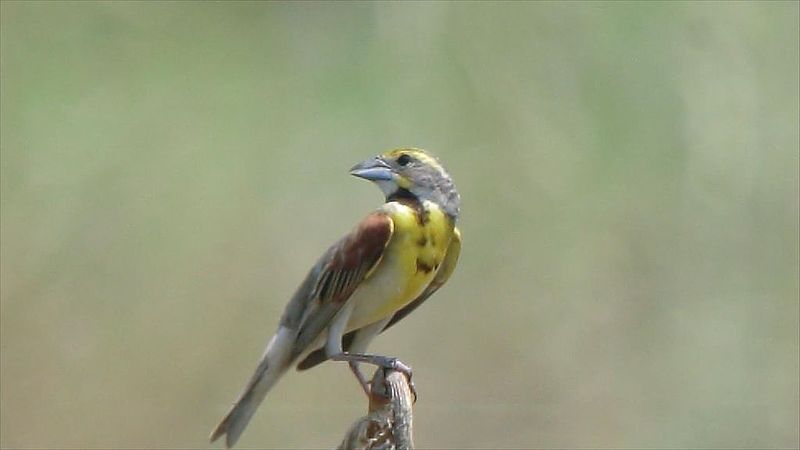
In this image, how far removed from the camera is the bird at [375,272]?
1.16 m

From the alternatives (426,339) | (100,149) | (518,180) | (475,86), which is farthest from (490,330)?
(100,149)

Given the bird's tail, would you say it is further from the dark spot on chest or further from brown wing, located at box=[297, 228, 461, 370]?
the dark spot on chest

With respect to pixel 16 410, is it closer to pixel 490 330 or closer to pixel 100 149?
pixel 100 149

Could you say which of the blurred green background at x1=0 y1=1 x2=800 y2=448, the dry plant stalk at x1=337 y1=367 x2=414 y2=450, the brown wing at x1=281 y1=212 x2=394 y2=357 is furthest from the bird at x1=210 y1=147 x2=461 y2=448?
the blurred green background at x1=0 y1=1 x2=800 y2=448

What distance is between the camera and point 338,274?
3.80 ft

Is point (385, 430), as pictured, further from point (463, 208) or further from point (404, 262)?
point (463, 208)

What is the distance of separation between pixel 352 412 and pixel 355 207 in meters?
0.37

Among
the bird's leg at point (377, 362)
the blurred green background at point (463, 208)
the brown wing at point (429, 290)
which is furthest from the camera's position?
the blurred green background at point (463, 208)

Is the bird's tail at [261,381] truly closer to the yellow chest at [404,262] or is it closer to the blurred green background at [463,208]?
the yellow chest at [404,262]

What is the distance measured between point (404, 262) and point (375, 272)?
4 cm

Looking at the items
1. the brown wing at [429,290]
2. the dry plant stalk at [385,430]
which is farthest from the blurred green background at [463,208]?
the dry plant stalk at [385,430]

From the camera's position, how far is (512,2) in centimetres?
191

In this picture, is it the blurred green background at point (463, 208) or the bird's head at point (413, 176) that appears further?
the blurred green background at point (463, 208)

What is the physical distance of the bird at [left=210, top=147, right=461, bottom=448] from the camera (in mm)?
1155
